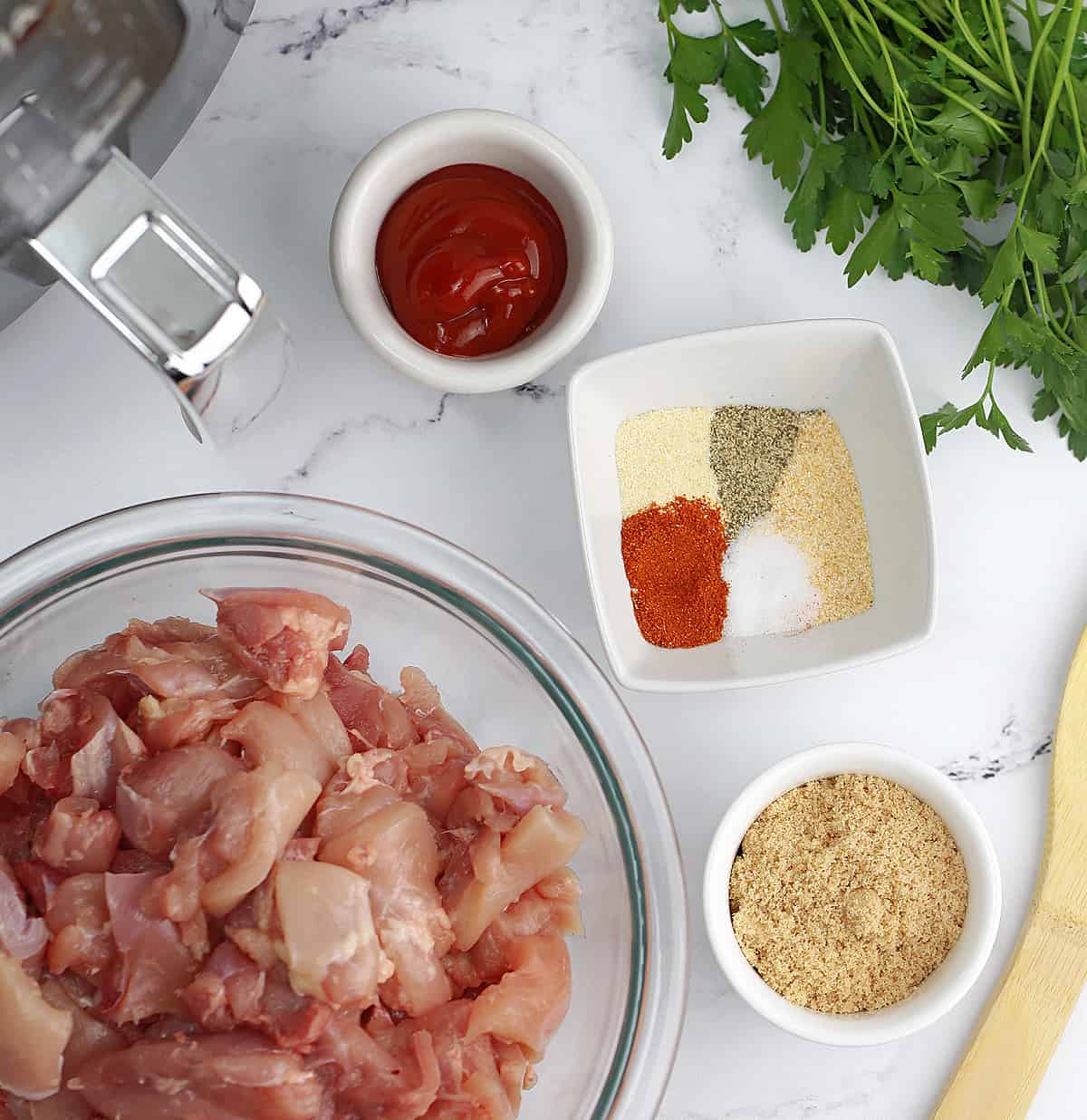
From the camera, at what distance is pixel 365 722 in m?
1.24

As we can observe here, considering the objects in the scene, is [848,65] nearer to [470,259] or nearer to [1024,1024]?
[470,259]

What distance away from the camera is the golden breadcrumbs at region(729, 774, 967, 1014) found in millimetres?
1379

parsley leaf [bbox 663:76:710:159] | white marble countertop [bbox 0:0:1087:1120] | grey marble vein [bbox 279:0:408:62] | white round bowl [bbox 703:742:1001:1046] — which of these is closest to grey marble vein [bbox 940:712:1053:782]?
white marble countertop [bbox 0:0:1087:1120]

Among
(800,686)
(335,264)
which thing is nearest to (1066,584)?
(800,686)

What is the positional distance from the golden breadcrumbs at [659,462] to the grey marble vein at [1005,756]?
1.56ft

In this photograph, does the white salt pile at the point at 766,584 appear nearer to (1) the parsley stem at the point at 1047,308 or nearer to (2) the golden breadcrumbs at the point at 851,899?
(2) the golden breadcrumbs at the point at 851,899

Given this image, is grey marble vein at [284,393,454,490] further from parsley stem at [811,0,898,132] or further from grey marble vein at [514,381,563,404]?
parsley stem at [811,0,898,132]

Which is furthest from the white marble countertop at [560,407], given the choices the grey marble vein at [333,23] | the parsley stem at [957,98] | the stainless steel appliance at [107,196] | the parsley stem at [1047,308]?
the stainless steel appliance at [107,196]

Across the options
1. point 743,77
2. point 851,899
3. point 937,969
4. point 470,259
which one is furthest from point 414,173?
point 937,969

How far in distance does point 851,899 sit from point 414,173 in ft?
3.30

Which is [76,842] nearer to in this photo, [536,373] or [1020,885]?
[536,373]

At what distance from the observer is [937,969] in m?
1.39

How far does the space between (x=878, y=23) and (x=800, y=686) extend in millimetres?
829

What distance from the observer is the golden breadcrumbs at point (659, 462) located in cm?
148
